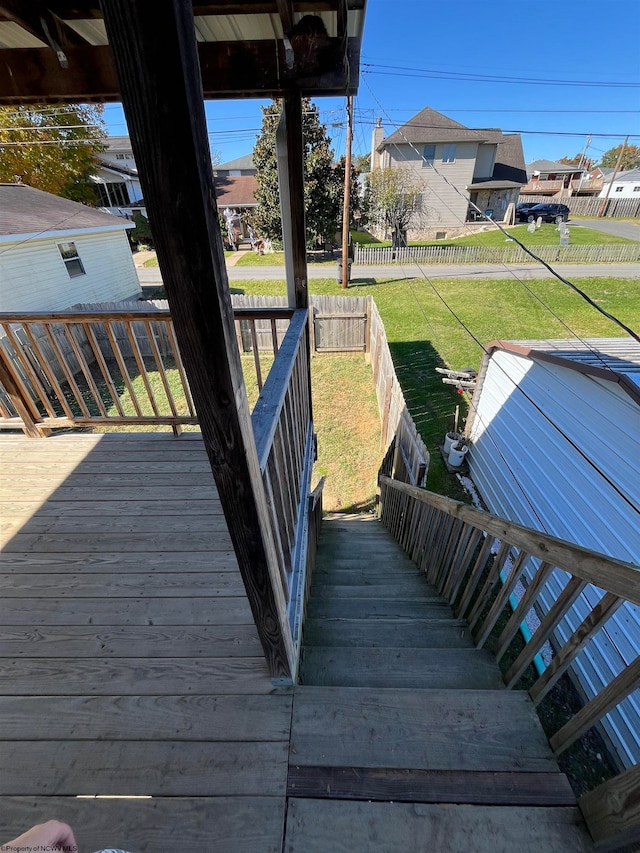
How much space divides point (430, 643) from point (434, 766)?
835 millimetres

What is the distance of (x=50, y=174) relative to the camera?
15477mm

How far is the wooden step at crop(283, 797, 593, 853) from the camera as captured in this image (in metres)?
1.12

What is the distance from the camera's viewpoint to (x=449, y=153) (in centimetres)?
2250

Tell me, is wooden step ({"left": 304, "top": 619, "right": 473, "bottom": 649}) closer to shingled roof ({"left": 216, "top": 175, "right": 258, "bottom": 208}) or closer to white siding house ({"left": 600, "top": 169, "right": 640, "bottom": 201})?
shingled roof ({"left": 216, "top": 175, "right": 258, "bottom": 208})

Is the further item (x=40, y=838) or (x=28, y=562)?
(x=28, y=562)

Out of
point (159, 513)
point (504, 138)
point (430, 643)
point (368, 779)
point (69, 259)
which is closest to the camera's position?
point (368, 779)

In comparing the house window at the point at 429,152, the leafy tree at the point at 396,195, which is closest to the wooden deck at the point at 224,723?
the leafy tree at the point at 396,195

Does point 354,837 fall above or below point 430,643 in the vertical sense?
above

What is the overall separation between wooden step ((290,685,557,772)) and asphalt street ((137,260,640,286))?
15389 millimetres

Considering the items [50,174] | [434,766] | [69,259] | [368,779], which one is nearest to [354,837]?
[368,779]

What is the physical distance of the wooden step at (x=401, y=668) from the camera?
1.68m

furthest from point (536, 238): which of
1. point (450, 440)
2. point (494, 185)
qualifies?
point (450, 440)

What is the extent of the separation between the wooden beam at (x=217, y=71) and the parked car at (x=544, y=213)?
32124mm

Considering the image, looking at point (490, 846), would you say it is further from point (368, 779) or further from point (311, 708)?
point (311, 708)
